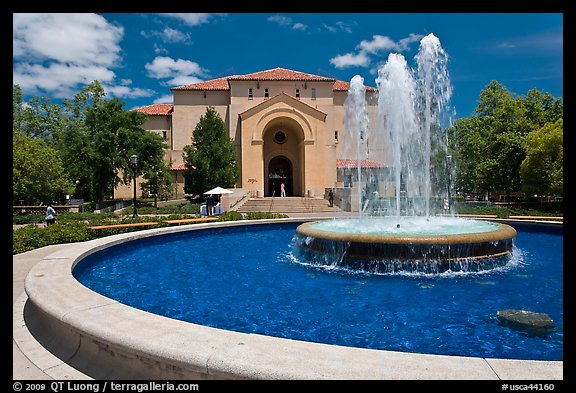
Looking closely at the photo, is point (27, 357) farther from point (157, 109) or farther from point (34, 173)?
point (157, 109)

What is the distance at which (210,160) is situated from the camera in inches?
1328

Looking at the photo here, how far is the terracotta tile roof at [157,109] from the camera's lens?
4603 centimetres

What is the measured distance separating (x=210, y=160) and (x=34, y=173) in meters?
14.1

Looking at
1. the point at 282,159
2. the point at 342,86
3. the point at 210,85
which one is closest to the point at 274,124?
the point at 282,159

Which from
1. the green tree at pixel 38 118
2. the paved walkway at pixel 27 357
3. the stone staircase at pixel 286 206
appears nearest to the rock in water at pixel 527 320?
the paved walkway at pixel 27 357

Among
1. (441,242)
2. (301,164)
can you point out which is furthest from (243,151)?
(441,242)

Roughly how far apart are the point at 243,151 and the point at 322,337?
3470 centimetres

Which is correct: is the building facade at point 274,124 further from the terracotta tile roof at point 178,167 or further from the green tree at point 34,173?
the green tree at point 34,173

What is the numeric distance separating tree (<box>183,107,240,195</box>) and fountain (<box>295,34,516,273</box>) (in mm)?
12824

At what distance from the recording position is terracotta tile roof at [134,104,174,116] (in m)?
46.0

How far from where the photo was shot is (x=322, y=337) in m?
5.24

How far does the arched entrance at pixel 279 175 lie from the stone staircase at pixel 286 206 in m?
10.9
